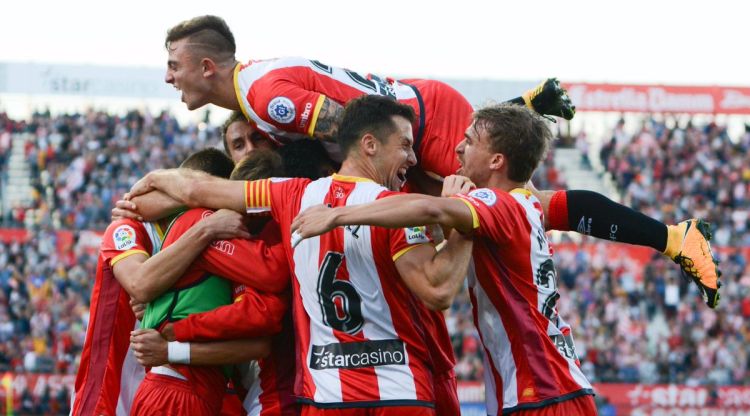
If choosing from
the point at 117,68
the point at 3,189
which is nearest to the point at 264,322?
the point at 3,189

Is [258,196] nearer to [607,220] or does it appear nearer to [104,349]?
[104,349]

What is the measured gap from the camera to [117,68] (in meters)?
30.0

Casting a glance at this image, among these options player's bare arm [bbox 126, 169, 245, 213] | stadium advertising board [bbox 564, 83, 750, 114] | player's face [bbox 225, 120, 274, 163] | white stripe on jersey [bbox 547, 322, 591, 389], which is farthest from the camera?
stadium advertising board [bbox 564, 83, 750, 114]

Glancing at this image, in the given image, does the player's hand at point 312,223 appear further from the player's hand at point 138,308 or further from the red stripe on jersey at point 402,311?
the player's hand at point 138,308

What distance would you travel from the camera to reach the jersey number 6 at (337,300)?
17.7 feet

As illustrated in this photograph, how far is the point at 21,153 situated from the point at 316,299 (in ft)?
80.6

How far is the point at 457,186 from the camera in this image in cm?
562

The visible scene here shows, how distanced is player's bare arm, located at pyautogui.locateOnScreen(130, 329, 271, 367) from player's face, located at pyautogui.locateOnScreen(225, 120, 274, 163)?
4.96 ft

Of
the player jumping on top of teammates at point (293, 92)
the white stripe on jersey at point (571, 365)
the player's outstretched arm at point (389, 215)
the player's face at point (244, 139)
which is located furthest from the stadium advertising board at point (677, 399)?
the player's outstretched arm at point (389, 215)

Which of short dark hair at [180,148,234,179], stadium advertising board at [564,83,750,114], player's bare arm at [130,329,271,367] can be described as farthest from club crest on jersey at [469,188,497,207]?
stadium advertising board at [564,83,750,114]

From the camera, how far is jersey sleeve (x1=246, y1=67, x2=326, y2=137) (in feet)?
20.5

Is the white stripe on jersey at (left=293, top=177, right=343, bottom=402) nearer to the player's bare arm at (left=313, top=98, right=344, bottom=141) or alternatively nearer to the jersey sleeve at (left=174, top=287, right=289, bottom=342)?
the jersey sleeve at (left=174, top=287, right=289, bottom=342)

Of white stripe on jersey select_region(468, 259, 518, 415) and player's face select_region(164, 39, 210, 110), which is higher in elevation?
player's face select_region(164, 39, 210, 110)

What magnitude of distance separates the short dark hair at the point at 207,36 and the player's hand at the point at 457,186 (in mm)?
1887
